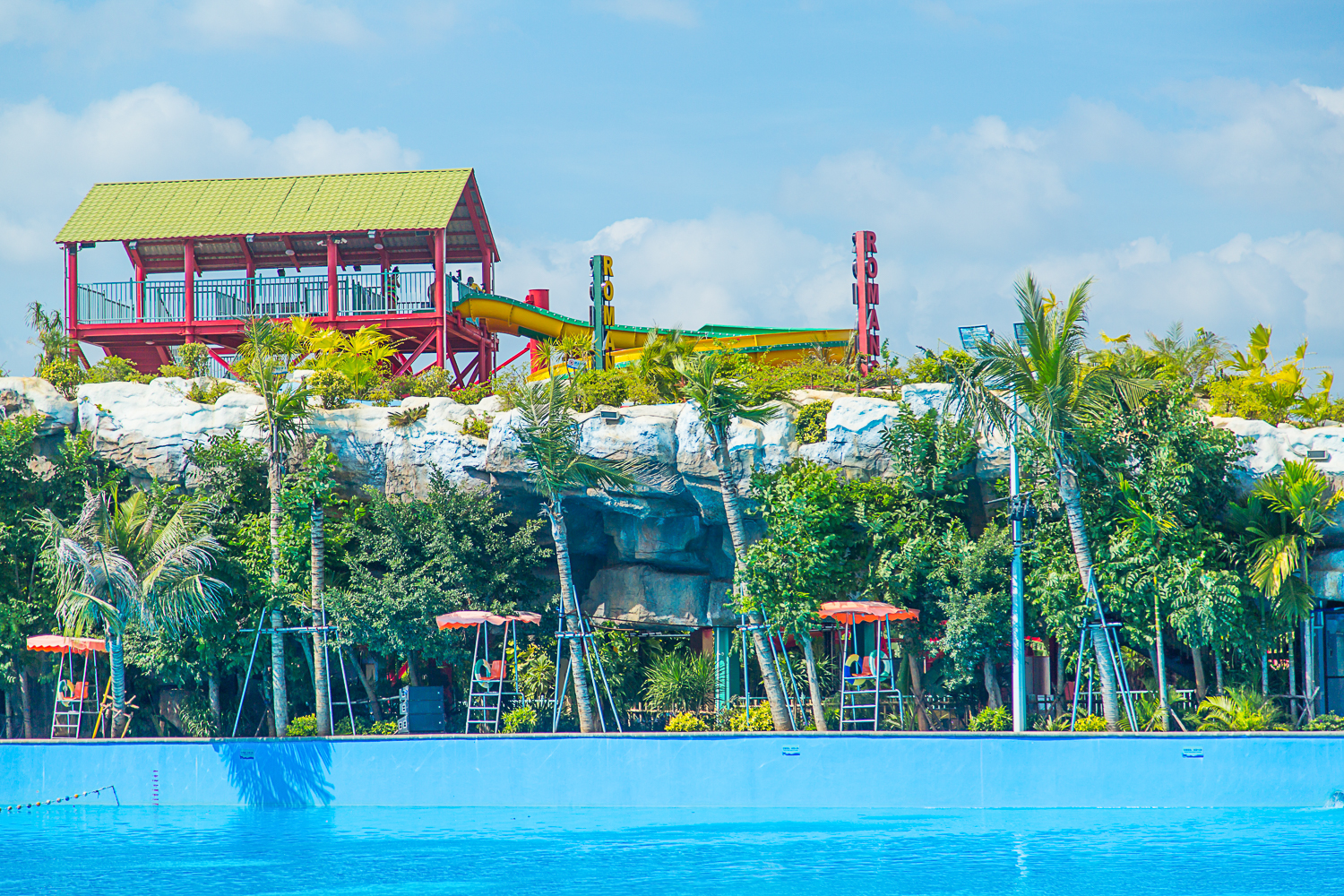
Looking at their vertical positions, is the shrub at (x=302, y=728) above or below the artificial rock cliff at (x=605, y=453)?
below

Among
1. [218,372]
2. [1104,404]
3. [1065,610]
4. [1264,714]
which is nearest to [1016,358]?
[1104,404]

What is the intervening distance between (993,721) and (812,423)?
6.64m

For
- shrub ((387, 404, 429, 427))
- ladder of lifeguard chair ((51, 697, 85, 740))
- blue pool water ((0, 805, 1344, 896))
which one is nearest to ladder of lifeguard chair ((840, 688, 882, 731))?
blue pool water ((0, 805, 1344, 896))

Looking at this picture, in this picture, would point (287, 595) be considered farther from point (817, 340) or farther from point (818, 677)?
point (817, 340)

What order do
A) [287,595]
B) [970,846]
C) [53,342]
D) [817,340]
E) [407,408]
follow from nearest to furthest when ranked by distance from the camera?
[970,846] → [287,595] → [407,408] → [53,342] → [817,340]

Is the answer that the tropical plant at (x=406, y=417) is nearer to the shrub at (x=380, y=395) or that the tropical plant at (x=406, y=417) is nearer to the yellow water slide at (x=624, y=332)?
the shrub at (x=380, y=395)

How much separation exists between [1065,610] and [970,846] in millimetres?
6759

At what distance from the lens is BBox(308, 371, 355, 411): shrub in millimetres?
28047

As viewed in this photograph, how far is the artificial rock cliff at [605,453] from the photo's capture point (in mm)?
25734

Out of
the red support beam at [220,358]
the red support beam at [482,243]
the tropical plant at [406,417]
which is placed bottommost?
the tropical plant at [406,417]

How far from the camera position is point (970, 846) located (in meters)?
18.2

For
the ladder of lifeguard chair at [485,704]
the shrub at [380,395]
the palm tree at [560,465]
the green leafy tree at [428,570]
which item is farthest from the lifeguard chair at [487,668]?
the shrub at [380,395]

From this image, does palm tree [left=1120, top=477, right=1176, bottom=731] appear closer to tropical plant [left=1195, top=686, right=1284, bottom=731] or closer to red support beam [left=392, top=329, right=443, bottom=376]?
tropical plant [left=1195, top=686, right=1284, bottom=731]

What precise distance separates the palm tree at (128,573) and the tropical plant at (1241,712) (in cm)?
1820
